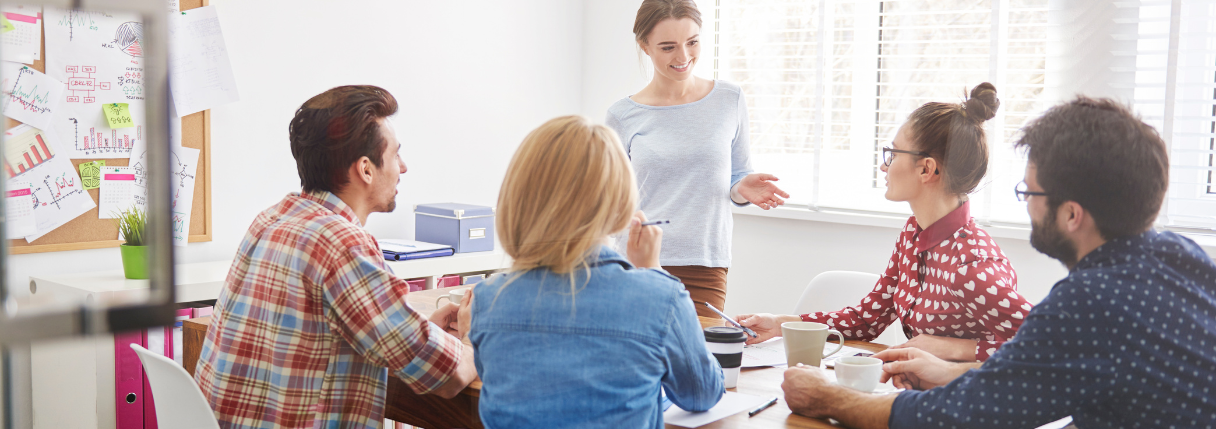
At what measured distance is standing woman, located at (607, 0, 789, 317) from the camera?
1956 millimetres

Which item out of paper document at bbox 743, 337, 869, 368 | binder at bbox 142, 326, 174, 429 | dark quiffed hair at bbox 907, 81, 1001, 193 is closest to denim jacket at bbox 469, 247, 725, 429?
paper document at bbox 743, 337, 869, 368

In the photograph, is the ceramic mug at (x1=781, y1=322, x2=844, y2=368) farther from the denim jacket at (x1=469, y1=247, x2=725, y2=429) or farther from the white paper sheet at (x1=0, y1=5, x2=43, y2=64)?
the white paper sheet at (x1=0, y1=5, x2=43, y2=64)

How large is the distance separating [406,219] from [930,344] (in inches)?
74.2

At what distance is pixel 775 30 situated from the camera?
2.89m

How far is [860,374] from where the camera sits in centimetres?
104

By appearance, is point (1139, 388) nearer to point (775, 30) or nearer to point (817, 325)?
point (817, 325)

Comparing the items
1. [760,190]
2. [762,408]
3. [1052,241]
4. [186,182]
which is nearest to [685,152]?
[760,190]

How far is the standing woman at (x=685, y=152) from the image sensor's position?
196cm

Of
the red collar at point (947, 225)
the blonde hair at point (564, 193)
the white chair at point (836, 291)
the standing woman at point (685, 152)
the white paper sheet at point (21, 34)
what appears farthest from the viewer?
the standing woman at point (685, 152)

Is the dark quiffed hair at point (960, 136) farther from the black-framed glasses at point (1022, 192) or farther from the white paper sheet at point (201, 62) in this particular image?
the white paper sheet at point (201, 62)

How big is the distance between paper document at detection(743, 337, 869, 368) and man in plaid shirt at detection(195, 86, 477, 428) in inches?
16.6

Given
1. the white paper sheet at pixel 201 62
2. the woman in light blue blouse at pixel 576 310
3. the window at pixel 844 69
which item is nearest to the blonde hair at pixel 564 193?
the woman in light blue blouse at pixel 576 310

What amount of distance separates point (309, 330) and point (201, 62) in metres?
1.40

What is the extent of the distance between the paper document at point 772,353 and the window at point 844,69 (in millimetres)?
851
